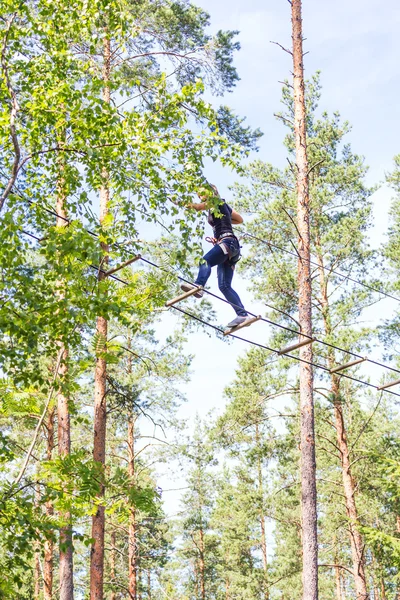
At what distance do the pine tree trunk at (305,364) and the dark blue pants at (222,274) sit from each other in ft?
7.47

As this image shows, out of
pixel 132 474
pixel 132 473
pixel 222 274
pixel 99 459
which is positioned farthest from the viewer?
pixel 132 473

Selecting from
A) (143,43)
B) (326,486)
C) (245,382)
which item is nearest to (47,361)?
(245,382)

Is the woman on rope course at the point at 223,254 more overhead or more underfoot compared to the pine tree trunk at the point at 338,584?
more underfoot

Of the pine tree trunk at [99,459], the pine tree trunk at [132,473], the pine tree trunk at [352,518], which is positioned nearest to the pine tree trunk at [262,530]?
the pine tree trunk at [132,473]

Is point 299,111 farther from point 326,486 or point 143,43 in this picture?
point 326,486

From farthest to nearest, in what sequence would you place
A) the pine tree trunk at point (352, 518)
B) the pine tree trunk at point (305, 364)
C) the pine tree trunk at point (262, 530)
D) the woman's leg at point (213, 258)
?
the pine tree trunk at point (262, 530) < the pine tree trunk at point (352, 518) < the pine tree trunk at point (305, 364) < the woman's leg at point (213, 258)

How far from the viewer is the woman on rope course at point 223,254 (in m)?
7.74

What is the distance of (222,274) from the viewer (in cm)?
810

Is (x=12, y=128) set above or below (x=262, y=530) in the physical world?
below

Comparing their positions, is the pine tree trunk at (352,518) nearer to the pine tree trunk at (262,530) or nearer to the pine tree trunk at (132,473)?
the pine tree trunk at (132,473)

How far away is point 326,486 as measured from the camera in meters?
26.7

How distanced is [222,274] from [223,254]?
0.81ft

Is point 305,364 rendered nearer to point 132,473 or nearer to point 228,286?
point 228,286

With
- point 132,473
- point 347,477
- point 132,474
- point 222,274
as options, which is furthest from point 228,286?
point 132,473
